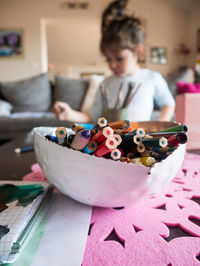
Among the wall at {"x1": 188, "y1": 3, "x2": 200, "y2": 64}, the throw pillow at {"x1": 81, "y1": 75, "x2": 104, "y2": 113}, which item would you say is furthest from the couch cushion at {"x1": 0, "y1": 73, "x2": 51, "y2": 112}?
the wall at {"x1": 188, "y1": 3, "x2": 200, "y2": 64}

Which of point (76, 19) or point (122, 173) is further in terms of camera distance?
point (76, 19)

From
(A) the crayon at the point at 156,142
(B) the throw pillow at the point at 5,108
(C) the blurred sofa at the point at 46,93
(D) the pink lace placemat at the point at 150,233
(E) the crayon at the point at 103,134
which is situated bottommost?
(D) the pink lace placemat at the point at 150,233

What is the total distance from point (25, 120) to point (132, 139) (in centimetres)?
187

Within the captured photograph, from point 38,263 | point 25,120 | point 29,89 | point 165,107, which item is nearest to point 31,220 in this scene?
point 38,263

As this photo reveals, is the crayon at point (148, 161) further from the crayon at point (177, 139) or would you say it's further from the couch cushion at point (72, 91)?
the couch cushion at point (72, 91)

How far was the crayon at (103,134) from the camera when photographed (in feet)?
0.80

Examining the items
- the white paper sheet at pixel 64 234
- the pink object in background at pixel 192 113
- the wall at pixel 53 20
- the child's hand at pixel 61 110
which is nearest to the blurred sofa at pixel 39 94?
the child's hand at pixel 61 110

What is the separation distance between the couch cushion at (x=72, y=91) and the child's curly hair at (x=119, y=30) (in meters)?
1.39

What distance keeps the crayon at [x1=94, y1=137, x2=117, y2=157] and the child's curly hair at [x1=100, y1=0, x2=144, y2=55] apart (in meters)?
0.80

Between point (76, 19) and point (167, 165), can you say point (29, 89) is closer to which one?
point (167, 165)

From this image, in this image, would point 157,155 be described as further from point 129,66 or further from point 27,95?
point 27,95

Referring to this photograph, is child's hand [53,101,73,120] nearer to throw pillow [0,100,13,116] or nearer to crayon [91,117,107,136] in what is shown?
crayon [91,117,107,136]

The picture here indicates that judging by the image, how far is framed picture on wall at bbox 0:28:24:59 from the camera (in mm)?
4773

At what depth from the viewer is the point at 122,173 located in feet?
0.78
